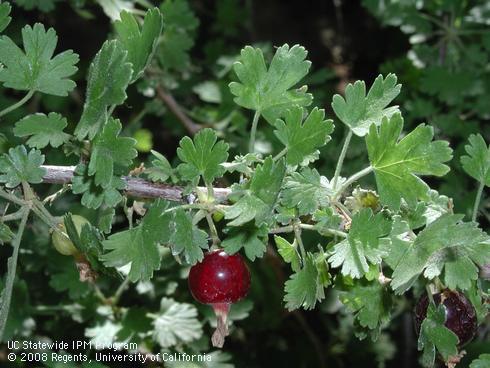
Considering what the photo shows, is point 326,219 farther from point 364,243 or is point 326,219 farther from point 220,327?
point 220,327

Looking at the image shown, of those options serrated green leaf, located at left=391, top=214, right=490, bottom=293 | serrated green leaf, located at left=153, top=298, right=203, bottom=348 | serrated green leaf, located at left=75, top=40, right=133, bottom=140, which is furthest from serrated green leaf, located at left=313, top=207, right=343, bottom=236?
serrated green leaf, located at left=153, top=298, right=203, bottom=348

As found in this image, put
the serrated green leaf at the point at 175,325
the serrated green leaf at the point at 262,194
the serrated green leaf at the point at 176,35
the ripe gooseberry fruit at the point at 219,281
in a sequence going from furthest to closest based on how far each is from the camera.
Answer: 1. the serrated green leaf at the point at 176,35
2. the serrated green leaf at the point at 175,325
3. the ripe gooseberry fruit at the point at 219,281
4. the serrated green leaf at the point at 262,194

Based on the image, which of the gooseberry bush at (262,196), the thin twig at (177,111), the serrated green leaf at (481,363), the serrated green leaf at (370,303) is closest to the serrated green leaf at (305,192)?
the gooseberry bush at (262,196)

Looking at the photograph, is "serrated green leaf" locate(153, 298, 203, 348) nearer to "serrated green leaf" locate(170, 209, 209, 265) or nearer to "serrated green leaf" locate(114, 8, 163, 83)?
"serrated green leaf" locate(170, 209, 209, 265)


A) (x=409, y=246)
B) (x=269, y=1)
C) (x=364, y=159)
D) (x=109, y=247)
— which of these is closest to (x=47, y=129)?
(x=109, y=247)

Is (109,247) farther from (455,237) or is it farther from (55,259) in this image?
(55,259)

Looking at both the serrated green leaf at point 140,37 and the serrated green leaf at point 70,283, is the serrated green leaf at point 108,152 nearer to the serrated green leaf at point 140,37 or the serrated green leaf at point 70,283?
the serrated green leaf at point 140,37

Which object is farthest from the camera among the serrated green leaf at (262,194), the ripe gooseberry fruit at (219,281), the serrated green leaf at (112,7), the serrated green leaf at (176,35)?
the serrated green leaf at (176,35)
